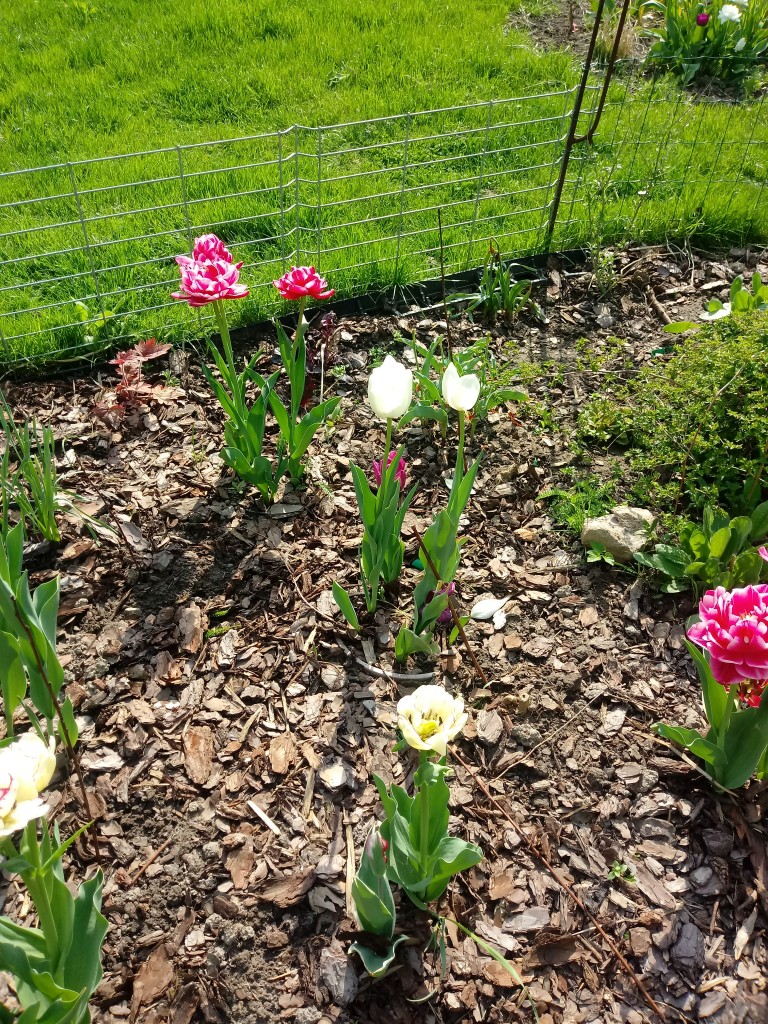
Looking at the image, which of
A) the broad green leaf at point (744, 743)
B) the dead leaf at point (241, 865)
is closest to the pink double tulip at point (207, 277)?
the dead leaf at point (241, 865)

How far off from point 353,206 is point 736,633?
2.96m

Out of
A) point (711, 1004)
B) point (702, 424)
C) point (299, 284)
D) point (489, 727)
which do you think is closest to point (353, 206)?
point (299, 284)

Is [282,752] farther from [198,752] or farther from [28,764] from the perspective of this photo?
[28,764]

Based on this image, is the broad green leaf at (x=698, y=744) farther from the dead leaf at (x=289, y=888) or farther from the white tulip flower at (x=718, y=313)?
the white tulip flower at (x=718, y=313)

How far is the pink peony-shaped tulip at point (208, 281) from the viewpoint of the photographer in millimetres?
2193

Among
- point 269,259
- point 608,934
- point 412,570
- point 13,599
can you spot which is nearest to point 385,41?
point 269,259

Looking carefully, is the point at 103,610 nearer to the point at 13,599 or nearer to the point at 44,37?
the point at 13,599

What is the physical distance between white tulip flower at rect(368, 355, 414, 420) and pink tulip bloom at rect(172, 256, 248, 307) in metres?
0.54

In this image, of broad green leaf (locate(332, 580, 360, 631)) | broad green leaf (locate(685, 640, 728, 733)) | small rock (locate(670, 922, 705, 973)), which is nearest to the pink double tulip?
broad green leaf (locate(332, 580, 360, 631))

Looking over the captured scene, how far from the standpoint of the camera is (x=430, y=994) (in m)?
1.69

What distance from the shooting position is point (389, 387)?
192 centimetres

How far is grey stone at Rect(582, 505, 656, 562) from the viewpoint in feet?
8.27

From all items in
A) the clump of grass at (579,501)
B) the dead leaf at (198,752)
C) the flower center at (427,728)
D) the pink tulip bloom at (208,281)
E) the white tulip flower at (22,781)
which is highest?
the pink tulip bloom at (208,281)

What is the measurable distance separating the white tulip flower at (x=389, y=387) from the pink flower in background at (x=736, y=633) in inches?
31.7
